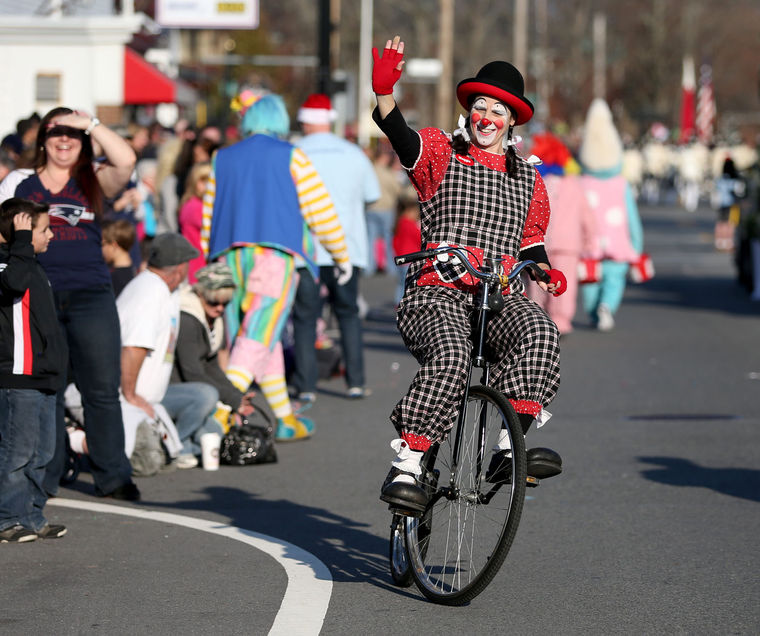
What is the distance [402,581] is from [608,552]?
1.13 metres

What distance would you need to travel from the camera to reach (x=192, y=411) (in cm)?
940

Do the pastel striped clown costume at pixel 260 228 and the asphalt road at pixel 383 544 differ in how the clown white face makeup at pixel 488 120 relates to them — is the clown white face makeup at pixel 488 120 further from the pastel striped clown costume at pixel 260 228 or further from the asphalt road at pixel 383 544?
the pastel striped clown costume at pixel 260 228

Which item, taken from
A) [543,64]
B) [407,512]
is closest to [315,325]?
[407,512]

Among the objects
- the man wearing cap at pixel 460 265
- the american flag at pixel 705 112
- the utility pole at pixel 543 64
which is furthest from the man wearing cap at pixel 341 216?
the utility pole at pixel 543 64

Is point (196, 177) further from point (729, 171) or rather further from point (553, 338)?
point (729, 171)

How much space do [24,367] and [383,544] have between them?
173 cm

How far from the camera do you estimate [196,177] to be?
13023 mm

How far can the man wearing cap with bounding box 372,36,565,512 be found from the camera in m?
6.09

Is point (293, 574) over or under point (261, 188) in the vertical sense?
under

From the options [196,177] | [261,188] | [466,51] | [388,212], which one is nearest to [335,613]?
[261,188]

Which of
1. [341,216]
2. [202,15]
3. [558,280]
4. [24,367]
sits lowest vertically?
[24,367]

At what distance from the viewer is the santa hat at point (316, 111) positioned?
1193 centimetres

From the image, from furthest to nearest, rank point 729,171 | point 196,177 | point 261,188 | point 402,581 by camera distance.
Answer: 1. point 729,171
2. point 196,177
3. point 261,188
4. point 402,581

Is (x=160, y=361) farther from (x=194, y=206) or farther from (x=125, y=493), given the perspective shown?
(x=194, y=206)
